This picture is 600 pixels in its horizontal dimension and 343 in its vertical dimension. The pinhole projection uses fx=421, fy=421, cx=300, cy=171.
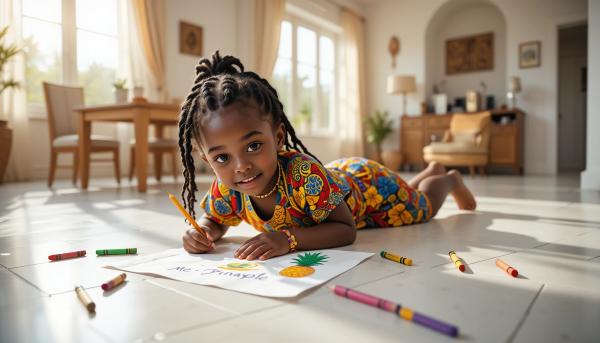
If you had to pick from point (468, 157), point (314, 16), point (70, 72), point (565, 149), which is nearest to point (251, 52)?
point (314, 16)

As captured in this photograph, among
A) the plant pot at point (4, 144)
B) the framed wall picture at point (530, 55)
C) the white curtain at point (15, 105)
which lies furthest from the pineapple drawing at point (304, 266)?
the framed wall picture at point (530, 55)

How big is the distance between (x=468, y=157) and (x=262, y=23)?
3.55 metres

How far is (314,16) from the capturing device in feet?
24.5

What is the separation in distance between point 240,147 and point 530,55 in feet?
23.4

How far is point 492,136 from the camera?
262 inches

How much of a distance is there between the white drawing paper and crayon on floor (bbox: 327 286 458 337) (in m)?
0.10

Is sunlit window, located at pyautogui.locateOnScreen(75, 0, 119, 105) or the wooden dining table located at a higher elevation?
sunlit window, located at pyautogui.locateOnScreen(75, 0, 119, 105)

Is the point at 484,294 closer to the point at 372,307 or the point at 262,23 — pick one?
the point at 372,307

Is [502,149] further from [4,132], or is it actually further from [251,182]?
[4,132]

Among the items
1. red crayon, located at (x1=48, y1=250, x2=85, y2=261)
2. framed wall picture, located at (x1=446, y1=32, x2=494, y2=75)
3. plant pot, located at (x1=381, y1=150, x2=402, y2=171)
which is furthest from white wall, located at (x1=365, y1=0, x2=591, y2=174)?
red crayon, located at (x1=48, y1=250, x2=85, y2=261)

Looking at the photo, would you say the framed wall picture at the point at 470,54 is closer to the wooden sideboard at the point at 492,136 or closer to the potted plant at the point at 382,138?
the wooden sideboard at the point at 492,136

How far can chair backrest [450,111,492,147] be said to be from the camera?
6.00 metres

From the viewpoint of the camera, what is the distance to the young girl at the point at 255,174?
3.55ft

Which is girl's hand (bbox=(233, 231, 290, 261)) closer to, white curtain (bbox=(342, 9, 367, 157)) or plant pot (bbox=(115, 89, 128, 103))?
plant pot (bbox=(115, 89, 128, 103))
